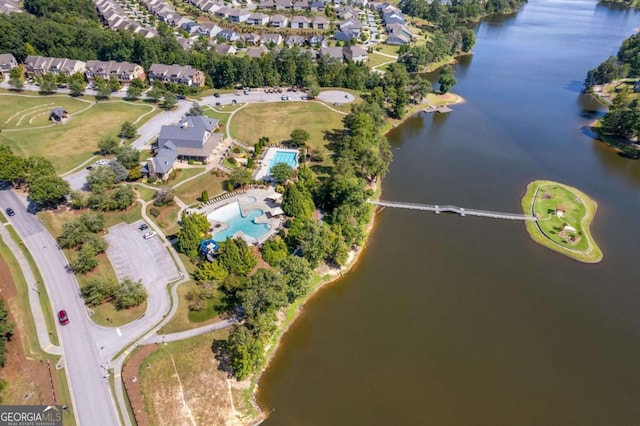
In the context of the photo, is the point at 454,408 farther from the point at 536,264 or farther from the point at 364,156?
the point at 364,156

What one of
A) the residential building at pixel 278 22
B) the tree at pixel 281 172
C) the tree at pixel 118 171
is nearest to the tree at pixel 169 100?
the tree at pixel 118 171

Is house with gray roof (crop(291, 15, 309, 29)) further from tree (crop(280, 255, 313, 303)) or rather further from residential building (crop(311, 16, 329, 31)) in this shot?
tree (crop(280, 255, 313, 303))

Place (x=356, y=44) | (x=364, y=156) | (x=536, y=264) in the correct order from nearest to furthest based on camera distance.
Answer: (x=536, y=264)
(x=364, y=156)
(x=356, y=44)

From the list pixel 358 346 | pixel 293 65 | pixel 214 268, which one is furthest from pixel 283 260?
pixel 293 65

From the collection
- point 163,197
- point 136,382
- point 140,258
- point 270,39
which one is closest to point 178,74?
point 270,39

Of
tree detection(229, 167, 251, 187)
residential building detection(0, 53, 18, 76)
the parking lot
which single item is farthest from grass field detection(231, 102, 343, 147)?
residential building detection(0, 53, 18, 76)

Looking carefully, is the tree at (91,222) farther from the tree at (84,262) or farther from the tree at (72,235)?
the tree at (84,262)
